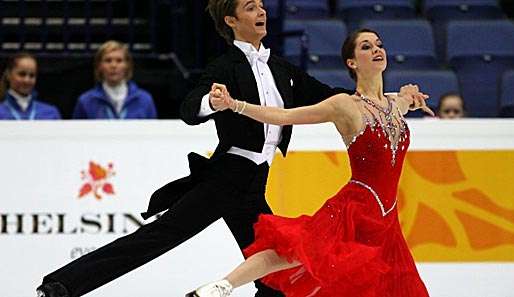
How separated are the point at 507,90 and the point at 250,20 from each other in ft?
12.9

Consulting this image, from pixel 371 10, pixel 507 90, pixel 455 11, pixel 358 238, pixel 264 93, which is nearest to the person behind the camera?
pixel 358 238

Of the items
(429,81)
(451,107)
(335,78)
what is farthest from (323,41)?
(451,107)


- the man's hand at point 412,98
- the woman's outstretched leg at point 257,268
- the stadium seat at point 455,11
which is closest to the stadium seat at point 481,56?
the stadium seat at point 455,11

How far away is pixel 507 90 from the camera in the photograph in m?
8.18

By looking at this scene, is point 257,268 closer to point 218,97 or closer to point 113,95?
point 218,97

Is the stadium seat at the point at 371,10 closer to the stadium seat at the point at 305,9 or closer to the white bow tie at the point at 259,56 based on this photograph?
the stadium seat at the point at 305,9

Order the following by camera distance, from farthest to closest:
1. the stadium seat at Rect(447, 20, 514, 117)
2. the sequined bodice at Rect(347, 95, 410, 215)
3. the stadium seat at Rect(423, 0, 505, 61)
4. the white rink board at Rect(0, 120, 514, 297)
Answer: the stadium seat at Rect(423, 0, 505, 61) < the stadium seat at Rect(447, 20, 514, 117) < the white rink board at Rect(0, 120, 514, 297) < the sequined bodice at Rect(347, 95, 410, 215)

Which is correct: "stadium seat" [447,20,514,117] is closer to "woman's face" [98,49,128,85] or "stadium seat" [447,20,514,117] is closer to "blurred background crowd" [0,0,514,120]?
"blurred background crowd" [0,0,514,120]

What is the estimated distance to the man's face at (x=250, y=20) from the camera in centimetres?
465

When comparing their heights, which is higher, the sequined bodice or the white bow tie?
the white bow tie

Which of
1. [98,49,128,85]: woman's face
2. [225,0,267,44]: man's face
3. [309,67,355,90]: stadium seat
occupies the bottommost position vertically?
[309,67,355,90]: stadium seat

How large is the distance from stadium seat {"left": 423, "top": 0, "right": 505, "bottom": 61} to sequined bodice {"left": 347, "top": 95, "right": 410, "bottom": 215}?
455 cm

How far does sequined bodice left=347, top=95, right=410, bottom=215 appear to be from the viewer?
14.4 ft

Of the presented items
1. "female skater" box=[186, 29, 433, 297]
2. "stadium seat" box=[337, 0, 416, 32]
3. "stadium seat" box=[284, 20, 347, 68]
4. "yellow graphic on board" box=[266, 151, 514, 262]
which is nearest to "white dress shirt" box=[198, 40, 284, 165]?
"female skater" box=[186, 29, 433, 297]
